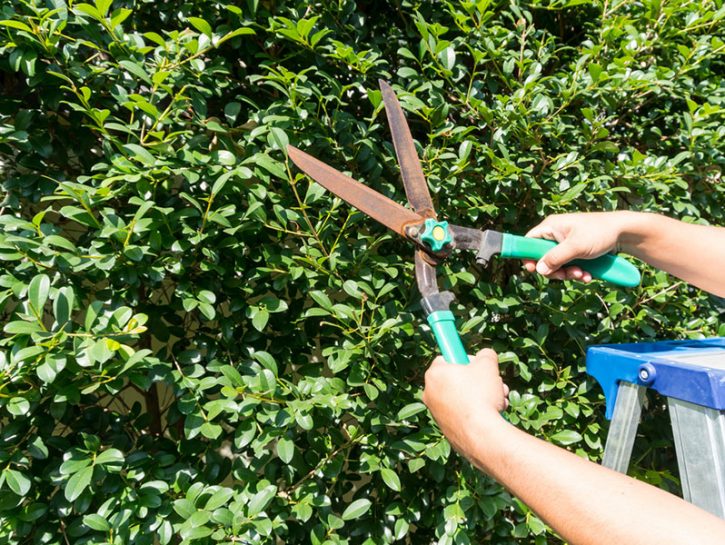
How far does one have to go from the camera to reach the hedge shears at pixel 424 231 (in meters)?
1.51

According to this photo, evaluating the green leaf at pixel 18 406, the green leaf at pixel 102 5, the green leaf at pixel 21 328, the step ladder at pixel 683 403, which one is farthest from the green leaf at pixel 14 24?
the step ladder at pixel 683 403

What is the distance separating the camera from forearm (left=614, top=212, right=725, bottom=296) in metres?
1.68

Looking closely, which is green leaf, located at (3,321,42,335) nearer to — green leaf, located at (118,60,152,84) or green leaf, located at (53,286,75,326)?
green leaf, located at (53,286,75,326)

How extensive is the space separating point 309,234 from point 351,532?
3.52ft

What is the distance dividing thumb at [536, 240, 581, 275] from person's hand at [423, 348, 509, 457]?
1.27ft

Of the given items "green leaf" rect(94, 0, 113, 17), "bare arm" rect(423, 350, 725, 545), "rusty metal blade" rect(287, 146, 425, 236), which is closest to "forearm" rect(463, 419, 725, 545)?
"bare arm" rect(423, 350, 725, 545)

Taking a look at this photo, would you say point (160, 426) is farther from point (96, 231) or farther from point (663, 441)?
point (663, 441)

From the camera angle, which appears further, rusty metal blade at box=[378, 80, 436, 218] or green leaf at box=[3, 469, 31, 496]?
rusty metal blade at box=[378, 80, 436, 218]

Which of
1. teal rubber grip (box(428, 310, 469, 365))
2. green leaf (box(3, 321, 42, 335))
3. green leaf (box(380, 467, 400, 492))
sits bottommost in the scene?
Answer: green leaf (box(380, 467, 400, 492))

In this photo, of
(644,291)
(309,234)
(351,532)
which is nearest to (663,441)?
(644,291)

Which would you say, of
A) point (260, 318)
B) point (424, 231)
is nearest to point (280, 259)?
point (260, 318)

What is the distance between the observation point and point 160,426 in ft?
6.67

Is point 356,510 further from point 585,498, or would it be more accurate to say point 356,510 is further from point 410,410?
point 585,498

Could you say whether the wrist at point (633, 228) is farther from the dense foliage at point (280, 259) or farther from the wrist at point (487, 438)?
the wrist at point (487, 438)
